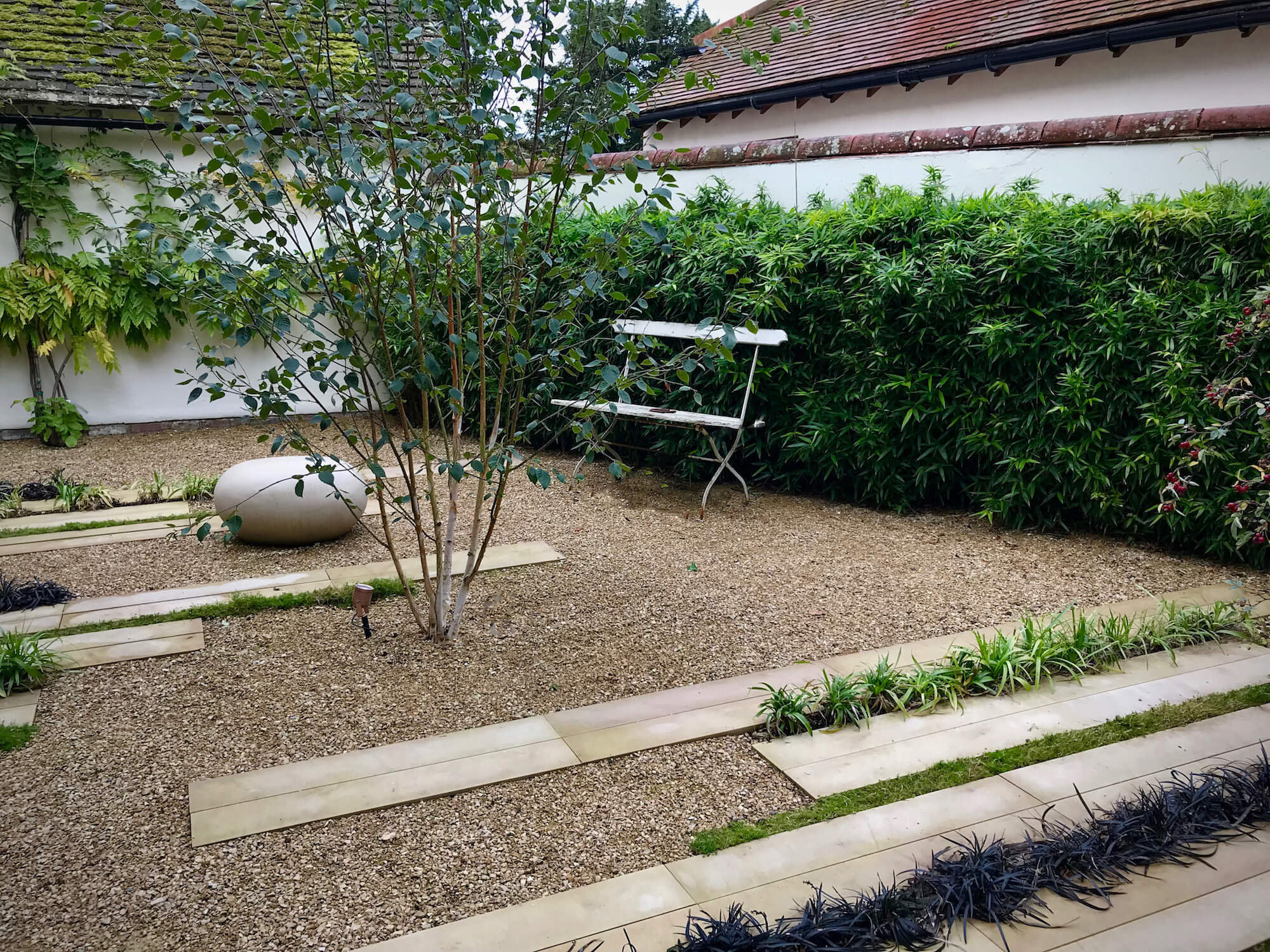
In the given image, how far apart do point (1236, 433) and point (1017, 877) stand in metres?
3.23

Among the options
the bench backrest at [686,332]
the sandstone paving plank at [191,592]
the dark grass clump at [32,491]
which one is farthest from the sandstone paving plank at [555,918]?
the dark grass clump at [32,491]

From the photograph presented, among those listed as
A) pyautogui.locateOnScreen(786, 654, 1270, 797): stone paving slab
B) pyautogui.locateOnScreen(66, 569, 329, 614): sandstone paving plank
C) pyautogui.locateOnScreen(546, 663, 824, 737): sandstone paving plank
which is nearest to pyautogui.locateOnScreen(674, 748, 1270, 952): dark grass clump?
pyautogui.locateOnScreen(786, 654, 1270, 797): stone paving slab

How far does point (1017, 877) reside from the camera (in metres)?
2.08

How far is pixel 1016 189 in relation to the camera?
18.1ft

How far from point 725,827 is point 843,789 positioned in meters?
0.41

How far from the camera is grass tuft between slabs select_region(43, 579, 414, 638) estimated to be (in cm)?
386

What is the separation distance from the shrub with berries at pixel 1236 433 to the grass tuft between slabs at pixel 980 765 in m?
1.18

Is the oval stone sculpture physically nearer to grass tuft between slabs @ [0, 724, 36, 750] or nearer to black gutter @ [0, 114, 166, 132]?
grass tuft between slabs @ [0, 724, 36, 750]

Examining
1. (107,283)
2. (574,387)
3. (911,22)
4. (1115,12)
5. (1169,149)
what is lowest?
(574,387)

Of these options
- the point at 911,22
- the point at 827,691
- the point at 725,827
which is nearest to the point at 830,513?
the point at 827,691

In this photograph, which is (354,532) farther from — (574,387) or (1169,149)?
(1169,149)

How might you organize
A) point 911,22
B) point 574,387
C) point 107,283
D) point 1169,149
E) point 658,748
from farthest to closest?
point 911,22, point 107,283, point 574,387, point 1169,149, point 658,748

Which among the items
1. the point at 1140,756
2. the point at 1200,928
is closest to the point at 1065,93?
the point at 1140,756

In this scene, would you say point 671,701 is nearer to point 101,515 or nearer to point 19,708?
point 19,708
